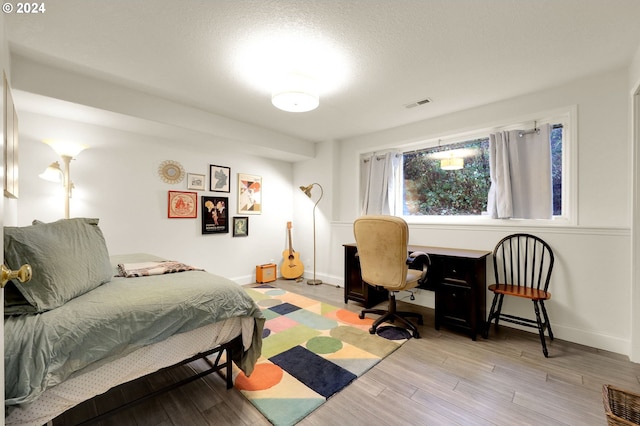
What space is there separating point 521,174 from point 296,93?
247cm

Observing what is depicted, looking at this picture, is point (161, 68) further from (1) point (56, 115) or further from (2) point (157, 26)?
(1) point (56, 115)

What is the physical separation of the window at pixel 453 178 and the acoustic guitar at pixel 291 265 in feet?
6.56

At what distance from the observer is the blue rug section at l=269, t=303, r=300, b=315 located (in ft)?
10.1

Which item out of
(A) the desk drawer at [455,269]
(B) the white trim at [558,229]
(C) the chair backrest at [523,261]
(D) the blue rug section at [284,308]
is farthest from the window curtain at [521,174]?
(D) the blue rug section at [284,308]

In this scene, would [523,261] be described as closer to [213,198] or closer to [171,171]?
[213,198]

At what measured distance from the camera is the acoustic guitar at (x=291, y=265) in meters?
4.63

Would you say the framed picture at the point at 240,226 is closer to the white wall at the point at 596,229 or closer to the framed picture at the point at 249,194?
the framed picture at the point at 249,194

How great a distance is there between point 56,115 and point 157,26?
1.79 meters

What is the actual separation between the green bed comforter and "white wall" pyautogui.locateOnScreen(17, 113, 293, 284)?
173 cm

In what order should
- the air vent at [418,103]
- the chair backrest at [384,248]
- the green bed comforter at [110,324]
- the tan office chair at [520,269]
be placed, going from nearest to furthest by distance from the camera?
the green bed comforter at [110,324] < the chair backrest at [384,248] < the tan office chair at [520,269] < the air vent at [418,103]

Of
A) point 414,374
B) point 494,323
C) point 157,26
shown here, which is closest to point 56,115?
point 157,26

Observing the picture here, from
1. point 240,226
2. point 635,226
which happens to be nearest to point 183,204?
point 240,226

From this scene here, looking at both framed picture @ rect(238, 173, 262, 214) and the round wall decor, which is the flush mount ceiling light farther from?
framed picture @ rect(238, 173, 262, 214)

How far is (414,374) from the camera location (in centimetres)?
195
